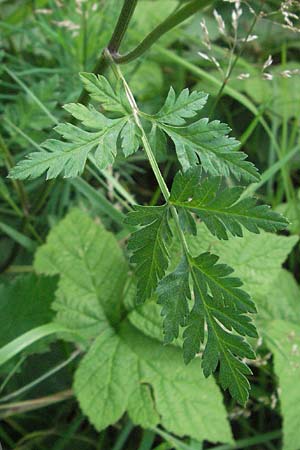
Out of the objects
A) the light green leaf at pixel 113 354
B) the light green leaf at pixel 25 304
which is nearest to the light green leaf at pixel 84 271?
the light green leaf at pixel 113 354

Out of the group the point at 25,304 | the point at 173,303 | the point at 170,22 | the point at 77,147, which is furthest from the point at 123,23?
the point at 25,304

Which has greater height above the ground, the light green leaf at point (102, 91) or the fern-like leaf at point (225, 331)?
the light green leaf at point (102, 91)

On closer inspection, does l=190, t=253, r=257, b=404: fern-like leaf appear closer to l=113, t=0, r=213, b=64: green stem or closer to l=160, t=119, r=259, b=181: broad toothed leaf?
l=160, t=119, r=259, b=181: broad toothed leaf

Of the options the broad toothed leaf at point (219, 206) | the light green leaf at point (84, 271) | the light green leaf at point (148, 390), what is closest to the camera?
the broad toothed leaf at point (219, 206)

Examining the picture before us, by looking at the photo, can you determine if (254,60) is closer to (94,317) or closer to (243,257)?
(243,257)

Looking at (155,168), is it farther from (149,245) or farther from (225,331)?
(225,331)

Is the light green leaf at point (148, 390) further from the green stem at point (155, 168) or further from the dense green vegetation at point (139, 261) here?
the green stem at point (155, 168)
